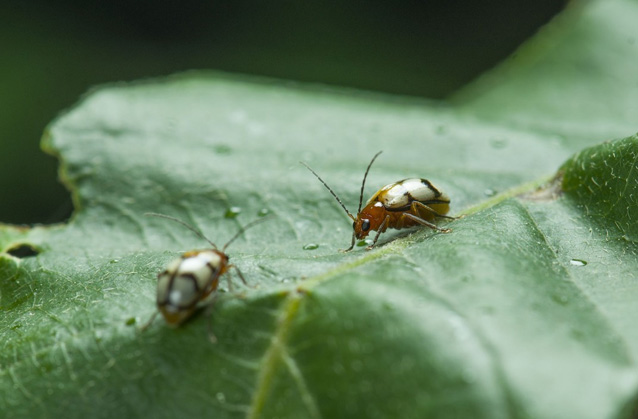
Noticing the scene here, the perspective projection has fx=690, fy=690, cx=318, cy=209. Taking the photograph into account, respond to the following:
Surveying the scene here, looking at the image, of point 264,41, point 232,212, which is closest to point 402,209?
point 232,212

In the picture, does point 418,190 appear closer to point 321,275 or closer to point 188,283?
point 321,275

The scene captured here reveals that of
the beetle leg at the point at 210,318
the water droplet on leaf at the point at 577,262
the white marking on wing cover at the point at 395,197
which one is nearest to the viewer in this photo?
the beetle leg at the point at 210,318

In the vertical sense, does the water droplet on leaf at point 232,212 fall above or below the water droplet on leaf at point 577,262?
Result: below

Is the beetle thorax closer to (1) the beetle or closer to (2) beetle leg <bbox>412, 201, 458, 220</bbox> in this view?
(2) beetle leg <bbox>412, 201, 458, 220</bbox>

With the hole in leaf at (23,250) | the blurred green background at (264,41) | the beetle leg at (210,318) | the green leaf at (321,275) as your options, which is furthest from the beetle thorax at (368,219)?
the blurred green background at (264,41)

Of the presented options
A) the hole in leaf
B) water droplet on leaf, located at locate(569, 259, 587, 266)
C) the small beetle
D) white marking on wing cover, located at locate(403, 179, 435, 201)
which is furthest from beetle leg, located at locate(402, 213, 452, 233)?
the hole in leaf

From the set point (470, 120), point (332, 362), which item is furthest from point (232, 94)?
point (332, 362)

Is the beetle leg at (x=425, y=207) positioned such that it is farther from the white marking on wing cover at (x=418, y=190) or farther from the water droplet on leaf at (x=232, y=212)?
the water droplet on leaf at (x=232, y=212)

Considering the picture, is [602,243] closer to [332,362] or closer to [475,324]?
[475,324]
